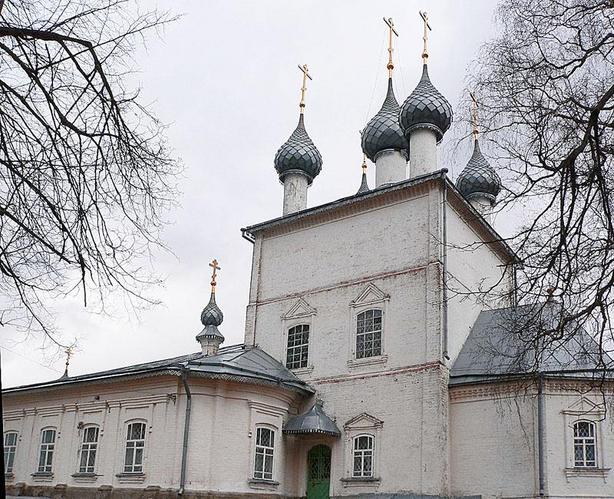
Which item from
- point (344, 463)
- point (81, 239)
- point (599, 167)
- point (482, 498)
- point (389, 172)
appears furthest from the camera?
point (389, 172)

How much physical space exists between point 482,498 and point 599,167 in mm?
10222

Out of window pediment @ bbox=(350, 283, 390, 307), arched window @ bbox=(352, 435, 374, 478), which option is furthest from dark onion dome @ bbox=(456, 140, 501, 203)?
arched window @ bbox=(352, 435, 374, 478)

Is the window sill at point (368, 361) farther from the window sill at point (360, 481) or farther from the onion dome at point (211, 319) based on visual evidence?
the onion dome at point (211, 319)

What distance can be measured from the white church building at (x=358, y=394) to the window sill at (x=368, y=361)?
0.09 feet

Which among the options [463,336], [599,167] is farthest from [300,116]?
[599,167]

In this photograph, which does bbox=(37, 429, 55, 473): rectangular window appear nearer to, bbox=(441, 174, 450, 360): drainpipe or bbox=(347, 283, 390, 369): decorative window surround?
bbox=(347, 283, 390, 369): decorative window surround

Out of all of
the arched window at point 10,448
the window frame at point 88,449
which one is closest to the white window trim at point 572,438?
the window frame at point 88,449

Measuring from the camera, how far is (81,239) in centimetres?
604

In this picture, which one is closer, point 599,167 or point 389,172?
point 599,167

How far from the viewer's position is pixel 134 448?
54.2 feet

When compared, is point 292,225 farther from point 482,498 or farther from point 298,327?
point 482,498

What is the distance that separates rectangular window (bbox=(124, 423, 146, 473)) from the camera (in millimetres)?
16375

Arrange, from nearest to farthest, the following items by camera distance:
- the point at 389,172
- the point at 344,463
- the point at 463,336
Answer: the point at 344,463 → the point at 463,336 → the point at 389,172

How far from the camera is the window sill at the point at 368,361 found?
16.7 m
